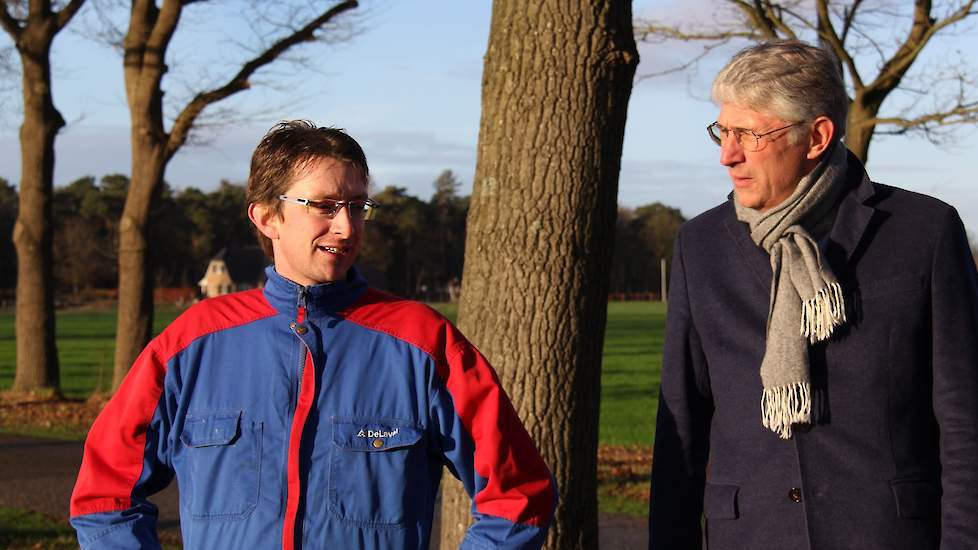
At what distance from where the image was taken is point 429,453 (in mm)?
2641

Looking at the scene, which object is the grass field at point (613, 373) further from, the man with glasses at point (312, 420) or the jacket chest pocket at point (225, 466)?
the jacket chest pocket at point (225, 466)

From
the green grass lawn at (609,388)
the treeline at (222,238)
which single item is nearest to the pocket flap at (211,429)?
the green grass lawn at (609,388)

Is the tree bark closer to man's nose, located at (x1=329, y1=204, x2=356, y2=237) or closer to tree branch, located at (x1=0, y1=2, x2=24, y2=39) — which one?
tree branch, located at (x1=0, y1=2, x2=24, y2=39)

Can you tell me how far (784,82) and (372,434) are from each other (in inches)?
48.8

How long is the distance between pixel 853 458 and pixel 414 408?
99 cm

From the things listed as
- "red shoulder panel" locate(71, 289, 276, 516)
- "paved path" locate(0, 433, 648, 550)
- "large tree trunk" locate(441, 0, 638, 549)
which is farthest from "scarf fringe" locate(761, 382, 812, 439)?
"paved path" locate(0, 433, 648, 550)

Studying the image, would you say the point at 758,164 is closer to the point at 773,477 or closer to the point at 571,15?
the point at 773,477

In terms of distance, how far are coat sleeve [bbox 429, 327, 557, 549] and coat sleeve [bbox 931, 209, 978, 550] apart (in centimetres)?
86

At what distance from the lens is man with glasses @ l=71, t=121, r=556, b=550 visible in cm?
251

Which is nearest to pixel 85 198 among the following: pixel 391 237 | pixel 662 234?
pixel 391 237

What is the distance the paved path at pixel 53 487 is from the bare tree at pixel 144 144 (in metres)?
2.95

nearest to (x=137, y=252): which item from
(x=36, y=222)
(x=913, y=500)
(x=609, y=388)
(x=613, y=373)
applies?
Answer: (x=36, y=222)

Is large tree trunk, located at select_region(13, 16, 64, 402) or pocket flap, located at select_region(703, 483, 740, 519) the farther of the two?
large tree trunk, located at select_region(13, 16, 64, 402)

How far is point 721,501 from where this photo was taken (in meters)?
2.83
